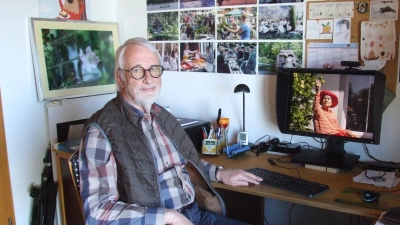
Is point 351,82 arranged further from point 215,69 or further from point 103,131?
point 103,131

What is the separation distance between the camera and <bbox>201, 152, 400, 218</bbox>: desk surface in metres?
1.52

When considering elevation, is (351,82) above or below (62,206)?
above

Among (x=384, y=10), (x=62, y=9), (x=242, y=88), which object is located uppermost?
(x=62, y=9)

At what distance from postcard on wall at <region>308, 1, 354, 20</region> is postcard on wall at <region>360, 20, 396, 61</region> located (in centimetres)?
10

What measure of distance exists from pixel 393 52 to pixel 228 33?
0.91 m

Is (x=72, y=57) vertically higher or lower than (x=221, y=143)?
higher

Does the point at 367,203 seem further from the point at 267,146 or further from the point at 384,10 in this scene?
the point at 384,10

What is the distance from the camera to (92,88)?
105 inches

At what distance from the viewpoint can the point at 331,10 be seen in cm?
206

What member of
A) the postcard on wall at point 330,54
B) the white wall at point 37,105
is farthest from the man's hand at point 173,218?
the postcard on wall at point 330,54

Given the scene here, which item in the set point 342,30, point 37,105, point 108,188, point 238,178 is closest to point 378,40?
point 342,30

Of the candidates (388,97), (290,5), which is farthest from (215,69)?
(388,97)

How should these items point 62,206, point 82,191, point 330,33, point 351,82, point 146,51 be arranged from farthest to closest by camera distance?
point 62,206 → point 330,33 → point 351,82 → point 146,51 → point 82,191

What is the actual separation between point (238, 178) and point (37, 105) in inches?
52.1
